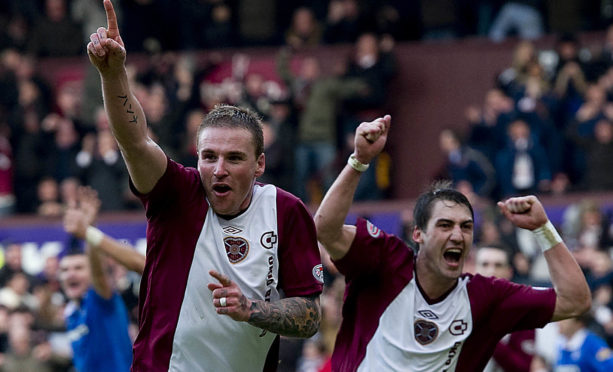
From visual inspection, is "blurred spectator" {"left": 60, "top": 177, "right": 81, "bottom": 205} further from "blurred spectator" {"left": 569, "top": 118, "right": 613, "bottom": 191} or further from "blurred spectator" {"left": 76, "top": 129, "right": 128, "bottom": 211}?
"blurred spectator" {"left": 569, "top": 118, "right": 613, "bottom": 191}

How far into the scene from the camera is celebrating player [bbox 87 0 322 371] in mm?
5414

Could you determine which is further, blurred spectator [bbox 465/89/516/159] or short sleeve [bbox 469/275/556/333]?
blurred spectator [bbox 465/89/516/159]

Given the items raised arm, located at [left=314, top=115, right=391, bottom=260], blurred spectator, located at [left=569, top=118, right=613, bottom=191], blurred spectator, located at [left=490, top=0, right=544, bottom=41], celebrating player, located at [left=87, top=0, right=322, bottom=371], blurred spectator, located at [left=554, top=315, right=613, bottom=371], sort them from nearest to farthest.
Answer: celebrating player, located at [left=87, top=0, right=322, bottom=371], raised arm, located at [left=314, top=115, right=391, bottom=260], blurred spectator, located at [left=554, top=315, right=613, bottom=371], blurred spectator, located at [left=569, top=118, right=613, bottom=191], blurred spectator, located at [left=490, top=0, right=544, bottom=41]

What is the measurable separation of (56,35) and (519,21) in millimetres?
7863

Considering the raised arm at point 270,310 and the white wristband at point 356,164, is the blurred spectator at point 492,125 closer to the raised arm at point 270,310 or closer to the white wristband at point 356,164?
the white wristband at point 356,164

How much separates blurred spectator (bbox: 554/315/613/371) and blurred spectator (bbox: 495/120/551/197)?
525 centimetres

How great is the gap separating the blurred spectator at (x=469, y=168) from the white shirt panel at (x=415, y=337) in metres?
8.88

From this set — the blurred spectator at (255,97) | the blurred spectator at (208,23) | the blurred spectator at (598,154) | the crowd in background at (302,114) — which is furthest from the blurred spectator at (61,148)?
the blurred spectator at (598,154)

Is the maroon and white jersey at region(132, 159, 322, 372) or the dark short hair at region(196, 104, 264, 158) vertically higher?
the dark short hair at region(196, 104, 264, 158)

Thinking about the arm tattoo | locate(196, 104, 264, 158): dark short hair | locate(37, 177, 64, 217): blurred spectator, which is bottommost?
locate(37, 177, 64, 217): blurred spectator

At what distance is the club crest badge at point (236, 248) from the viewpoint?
5508mm

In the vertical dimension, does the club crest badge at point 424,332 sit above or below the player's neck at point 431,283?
below

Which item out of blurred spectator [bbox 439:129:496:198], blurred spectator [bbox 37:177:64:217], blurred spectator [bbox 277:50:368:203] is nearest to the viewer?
blurred spectator [bbox 439:129:496:198]

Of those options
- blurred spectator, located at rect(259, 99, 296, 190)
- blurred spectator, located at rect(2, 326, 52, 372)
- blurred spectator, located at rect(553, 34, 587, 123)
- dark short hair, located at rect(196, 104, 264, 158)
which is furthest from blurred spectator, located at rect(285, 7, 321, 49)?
dark short hair, located at rect(196, 104, 264, 158)
